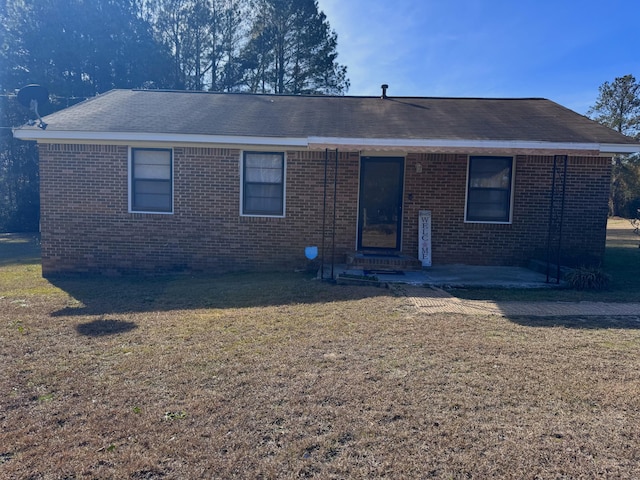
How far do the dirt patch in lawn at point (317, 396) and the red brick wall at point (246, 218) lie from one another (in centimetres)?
364

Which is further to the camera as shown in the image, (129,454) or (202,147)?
(202,147)

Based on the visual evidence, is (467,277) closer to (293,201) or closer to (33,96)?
(293,201)

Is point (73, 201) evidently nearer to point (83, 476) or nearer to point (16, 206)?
point (83, 476)

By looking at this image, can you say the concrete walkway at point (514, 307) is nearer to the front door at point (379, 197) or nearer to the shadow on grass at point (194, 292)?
the shadow on grass at point (194, 292)

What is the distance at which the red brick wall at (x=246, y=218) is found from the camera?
9312 mm

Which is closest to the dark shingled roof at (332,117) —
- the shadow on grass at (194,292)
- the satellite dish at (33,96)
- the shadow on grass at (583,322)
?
the satellite dish at (33,96)

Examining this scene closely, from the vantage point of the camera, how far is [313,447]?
2793mm

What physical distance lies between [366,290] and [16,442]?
17.4 ft

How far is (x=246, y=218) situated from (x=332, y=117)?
319cm

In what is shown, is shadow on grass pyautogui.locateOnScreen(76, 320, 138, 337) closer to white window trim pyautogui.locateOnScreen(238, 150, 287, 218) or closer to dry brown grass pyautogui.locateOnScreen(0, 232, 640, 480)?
dry brown grass pyautogui.locateOnScreen(0, 232, 640, 480)

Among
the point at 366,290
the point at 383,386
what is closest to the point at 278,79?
the point at 366,290

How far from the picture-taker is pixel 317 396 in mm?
3461

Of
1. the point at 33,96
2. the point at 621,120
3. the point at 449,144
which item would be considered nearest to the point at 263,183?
the point at 449,144

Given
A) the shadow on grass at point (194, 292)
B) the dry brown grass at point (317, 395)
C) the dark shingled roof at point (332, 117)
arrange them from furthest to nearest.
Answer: the dark shingled roof at point (332, 117), the shadow on grass at point (194, 292), the dry brown grass at point (317, 395)
